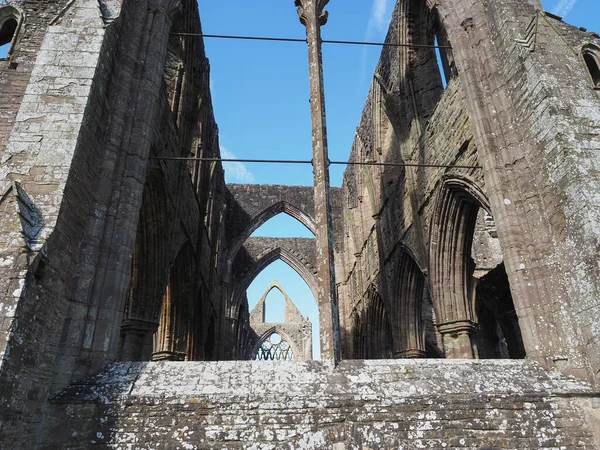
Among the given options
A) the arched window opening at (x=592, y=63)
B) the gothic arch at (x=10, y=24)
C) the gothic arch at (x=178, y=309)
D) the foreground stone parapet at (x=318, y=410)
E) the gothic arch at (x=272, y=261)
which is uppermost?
the gothic arch at (x=272, y=261)

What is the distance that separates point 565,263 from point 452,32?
356cm

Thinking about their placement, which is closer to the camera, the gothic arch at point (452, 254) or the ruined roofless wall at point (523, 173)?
the ruined roofless wall at point (523, 173)

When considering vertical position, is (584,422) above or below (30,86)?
below

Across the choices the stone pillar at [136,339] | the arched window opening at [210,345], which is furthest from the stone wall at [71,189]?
the arched window opening at [210,345]

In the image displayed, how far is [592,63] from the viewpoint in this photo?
5191mm

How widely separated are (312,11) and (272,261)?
14.8m

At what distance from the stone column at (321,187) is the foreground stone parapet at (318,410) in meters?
0.46

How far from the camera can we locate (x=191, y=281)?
9945 millimetres

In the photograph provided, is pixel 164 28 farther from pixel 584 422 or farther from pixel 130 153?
pixel 584 422

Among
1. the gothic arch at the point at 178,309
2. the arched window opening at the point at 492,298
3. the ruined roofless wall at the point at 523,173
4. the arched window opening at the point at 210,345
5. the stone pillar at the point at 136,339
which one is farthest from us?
the arched window opening at the point at 210,345

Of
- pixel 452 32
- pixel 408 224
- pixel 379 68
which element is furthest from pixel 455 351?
pixel 379 68

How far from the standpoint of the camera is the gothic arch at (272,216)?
57.8 feet

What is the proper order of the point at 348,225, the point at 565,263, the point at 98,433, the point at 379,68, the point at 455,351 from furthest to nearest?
the point at 348,225
the point at 379,68
the point at 455,351
the point at 565,263
the point at 98,433

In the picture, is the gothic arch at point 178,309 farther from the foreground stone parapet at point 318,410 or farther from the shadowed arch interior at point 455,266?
the foreground stone parapet at point 318,410
